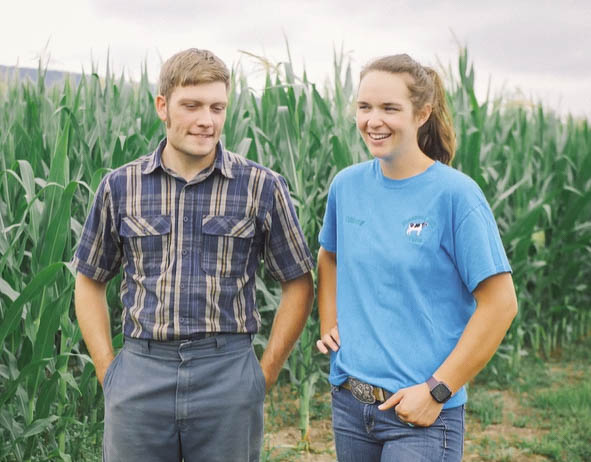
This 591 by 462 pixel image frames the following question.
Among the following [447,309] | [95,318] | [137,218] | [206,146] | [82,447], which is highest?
[206,146]

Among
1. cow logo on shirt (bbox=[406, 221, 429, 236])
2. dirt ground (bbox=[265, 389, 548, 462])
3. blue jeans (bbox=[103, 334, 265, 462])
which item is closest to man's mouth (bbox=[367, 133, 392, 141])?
cow logo on shirt (bbox=[406, 221, 429, 236])

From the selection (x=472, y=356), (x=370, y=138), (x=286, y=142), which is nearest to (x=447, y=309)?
(x=472, y=356)

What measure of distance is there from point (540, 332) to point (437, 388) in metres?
5.01

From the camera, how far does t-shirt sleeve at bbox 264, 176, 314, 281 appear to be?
1868mm

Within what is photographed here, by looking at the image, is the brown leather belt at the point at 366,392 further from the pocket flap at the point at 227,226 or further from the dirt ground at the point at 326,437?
the dirt ground at the point at 326,437

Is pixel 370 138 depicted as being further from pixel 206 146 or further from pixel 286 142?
pixel 286 142

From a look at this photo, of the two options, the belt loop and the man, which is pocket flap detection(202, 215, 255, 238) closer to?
the man

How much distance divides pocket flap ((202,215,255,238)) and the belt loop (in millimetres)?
263

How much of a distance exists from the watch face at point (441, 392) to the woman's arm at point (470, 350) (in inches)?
0.5

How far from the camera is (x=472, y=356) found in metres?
1.55

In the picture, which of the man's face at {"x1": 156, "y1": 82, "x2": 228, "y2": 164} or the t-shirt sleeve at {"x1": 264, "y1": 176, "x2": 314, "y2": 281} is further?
the t-shirt sleeve at {"x1": 264, "y1": 176, "x2": 314, "y2": 281}

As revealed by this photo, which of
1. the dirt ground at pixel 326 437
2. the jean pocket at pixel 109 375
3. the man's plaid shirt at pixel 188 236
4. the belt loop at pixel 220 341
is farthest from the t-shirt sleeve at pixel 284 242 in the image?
the dirt ground at pixel 326 437

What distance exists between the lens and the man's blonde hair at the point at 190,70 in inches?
66.6

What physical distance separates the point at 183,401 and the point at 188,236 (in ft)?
1.37
